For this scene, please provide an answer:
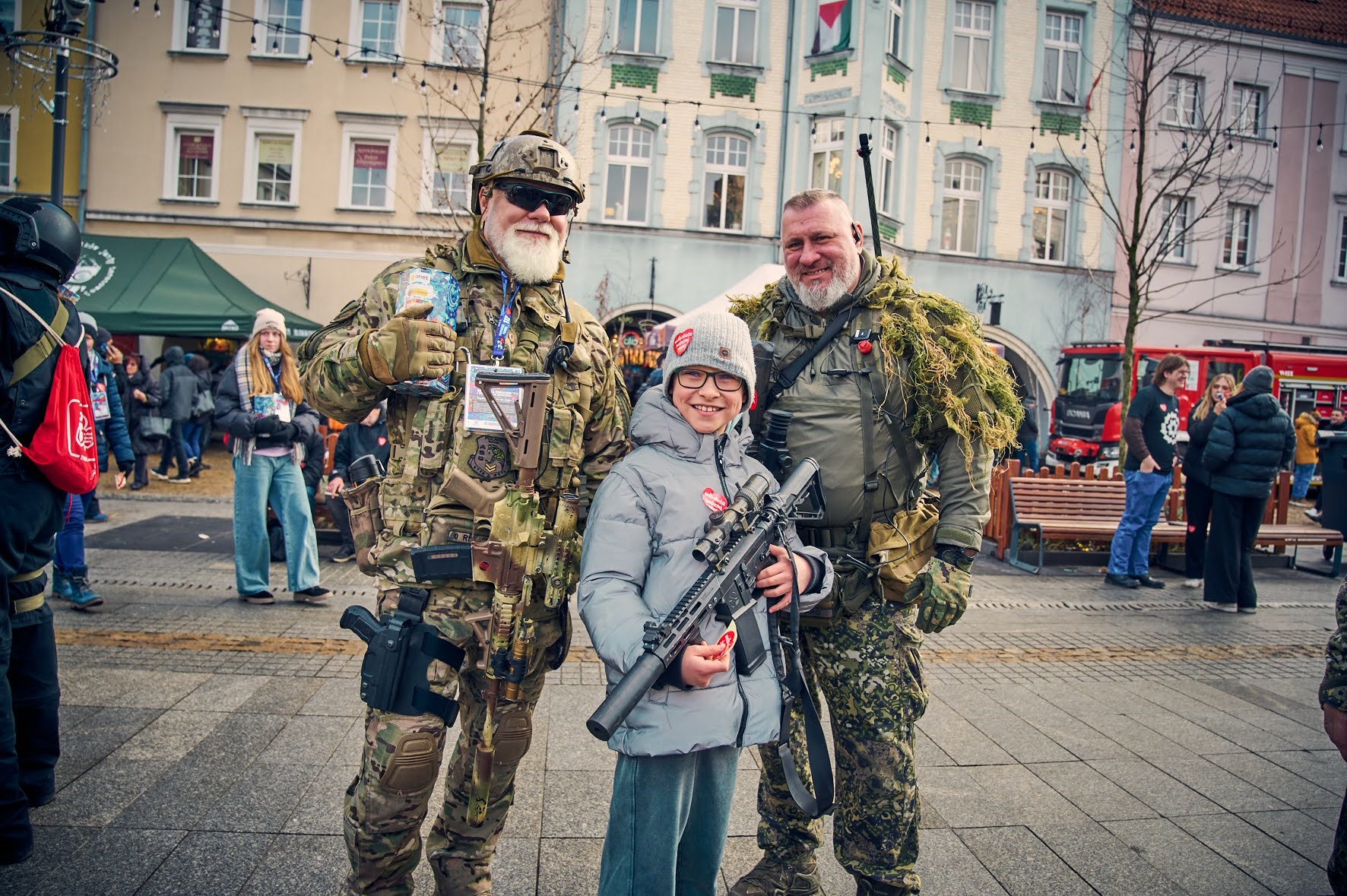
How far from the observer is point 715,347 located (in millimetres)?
2287

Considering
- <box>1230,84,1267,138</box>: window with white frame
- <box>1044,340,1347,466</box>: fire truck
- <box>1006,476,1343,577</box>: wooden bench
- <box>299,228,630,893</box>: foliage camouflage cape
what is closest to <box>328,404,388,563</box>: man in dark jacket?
<box>299,228,630,893</box>: foliage camouflage cape

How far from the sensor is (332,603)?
6.00 meters

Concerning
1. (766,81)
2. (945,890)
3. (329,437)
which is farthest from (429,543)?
(766,81)

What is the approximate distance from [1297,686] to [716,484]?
504 centimetres

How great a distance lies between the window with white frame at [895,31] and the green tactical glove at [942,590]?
17353mm

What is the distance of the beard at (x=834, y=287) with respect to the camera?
2789 mm

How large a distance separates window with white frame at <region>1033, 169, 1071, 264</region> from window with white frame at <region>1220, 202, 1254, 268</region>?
469 centimetres

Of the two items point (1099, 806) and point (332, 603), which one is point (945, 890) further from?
point (332, 603)

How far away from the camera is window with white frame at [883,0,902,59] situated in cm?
1753

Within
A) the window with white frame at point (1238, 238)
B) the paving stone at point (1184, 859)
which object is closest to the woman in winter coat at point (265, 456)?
the paving stone at point (1184, 859)

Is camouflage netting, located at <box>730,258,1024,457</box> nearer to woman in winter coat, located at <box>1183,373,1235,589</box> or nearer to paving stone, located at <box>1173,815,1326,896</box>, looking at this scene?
paving stone, located at <box>1173,815,1326,896</box>

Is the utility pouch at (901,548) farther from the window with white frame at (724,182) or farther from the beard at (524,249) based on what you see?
the window with white frame at (724,182)

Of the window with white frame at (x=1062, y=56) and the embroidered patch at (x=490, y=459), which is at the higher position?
the window with white frame at (x=1062, y=56)

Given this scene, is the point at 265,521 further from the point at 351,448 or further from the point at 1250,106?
the point at 1250,106
